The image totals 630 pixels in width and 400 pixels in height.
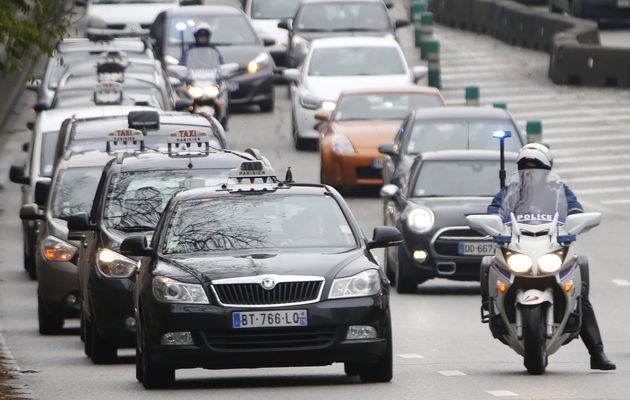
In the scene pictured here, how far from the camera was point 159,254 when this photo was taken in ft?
45.5

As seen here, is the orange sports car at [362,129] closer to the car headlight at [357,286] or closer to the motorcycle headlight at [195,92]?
the motorcycle headlight at [195,92]

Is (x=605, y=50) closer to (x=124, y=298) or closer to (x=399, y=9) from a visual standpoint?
(x=399, y=9)

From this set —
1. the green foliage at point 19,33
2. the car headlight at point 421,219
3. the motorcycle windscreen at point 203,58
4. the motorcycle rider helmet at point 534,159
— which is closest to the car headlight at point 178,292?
the green foliage at point 19,33

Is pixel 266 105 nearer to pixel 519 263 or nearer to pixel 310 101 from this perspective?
pixel 310 101

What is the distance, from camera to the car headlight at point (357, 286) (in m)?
13.2

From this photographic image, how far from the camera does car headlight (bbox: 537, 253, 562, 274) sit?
14117 millimetres

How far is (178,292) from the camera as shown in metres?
13.2

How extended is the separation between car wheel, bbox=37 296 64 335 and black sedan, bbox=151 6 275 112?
1801 centimetres

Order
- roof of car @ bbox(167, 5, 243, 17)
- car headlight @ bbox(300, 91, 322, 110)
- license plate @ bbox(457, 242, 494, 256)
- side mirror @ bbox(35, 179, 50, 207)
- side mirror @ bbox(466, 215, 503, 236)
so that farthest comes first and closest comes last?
roof of car @ bbox(167, 5, 243, 17), car headlight @ bbox(300, 91, 322, 110), license plate @ bbox(457, 242, 494, 256), side mirror @ bbox(35, 179, 50, 207), side mirror @ bbox(466, 215, 503, 236)

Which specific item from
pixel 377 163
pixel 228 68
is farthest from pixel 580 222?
pixel 228 68

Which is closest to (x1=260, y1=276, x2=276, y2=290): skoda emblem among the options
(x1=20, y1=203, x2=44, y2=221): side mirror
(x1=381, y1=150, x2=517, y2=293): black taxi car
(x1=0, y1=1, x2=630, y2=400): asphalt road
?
(x1=0, y1=1, x2=630, y2=400): asphalt road

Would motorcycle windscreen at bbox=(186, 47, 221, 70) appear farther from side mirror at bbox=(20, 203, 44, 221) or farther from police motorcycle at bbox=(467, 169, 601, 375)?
police motorcycle at bbox=(467, 169, 601, 375)

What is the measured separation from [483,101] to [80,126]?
18.5m

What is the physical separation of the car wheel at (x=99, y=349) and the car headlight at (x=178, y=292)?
2.70 meters
